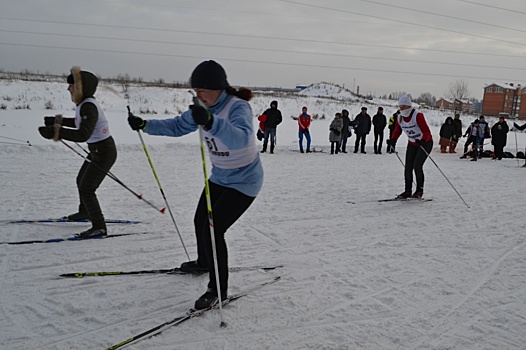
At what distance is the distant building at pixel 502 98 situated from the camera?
207 ft

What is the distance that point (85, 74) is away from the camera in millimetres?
4426

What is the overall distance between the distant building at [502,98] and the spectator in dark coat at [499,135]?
5512 centimetres

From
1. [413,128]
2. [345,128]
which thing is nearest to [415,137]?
[413,128]

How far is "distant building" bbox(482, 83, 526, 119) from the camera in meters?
63.0

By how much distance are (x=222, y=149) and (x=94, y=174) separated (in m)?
2.35

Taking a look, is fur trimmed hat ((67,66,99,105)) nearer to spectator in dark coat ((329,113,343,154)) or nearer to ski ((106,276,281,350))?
ski ((106,276,281,350))

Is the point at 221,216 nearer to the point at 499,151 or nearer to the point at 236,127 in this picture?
the point at 236,127

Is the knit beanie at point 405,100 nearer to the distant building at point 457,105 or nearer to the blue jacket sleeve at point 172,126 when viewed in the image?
the blue jacket sleeve at point 172,126

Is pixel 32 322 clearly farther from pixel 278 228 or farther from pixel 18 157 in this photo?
pixel 18 157

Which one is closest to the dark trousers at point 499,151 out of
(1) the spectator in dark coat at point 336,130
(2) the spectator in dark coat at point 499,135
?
(2) the spectator in dark coat at point 499,135

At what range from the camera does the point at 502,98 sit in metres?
66.2

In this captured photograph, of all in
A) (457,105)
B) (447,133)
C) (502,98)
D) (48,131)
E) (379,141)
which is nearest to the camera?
(48,131)

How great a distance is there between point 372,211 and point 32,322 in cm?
500

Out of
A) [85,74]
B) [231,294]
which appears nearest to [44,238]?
[85,74]
